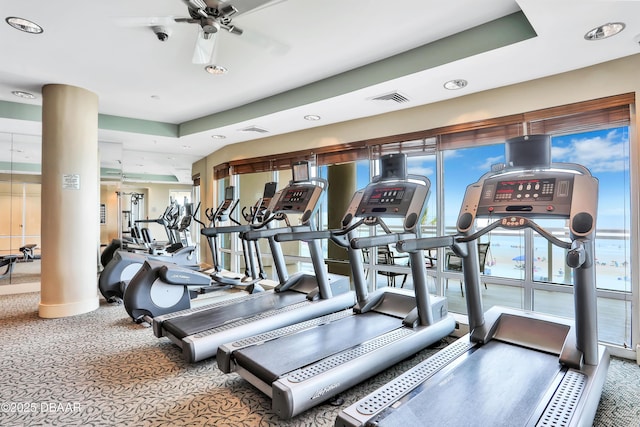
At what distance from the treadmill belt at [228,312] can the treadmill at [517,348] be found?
1.84 metres

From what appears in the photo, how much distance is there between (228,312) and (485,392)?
2.52 meters

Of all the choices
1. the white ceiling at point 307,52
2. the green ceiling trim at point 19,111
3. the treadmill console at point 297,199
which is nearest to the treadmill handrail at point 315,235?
the treadmill console at point 297,199

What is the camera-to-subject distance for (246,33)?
280 cm

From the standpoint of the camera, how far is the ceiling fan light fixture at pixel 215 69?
3671mm

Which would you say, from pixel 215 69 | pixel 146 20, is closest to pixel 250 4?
pixel 146 20

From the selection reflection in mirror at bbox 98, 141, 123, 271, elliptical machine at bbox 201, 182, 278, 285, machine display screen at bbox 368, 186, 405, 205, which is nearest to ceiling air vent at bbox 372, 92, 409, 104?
machine display screen at bbox 368, 186, 405, 205

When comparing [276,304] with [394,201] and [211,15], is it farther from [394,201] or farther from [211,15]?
[211,15]

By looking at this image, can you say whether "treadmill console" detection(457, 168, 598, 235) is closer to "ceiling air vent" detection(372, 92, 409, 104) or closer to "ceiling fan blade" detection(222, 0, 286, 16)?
"ceiling air vent" detection(372, 92, 409, 104)

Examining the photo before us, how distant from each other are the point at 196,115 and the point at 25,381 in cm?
420

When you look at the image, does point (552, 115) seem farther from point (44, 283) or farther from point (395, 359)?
point (44, 283)

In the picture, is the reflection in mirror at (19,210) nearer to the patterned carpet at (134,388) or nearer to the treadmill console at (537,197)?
the patterned carpet at (134,388)

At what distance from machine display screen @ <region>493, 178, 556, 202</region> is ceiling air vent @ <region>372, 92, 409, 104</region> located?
1838 millimetres

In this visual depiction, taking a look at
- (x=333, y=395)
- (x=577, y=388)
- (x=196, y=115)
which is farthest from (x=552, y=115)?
(x=196, y=115)

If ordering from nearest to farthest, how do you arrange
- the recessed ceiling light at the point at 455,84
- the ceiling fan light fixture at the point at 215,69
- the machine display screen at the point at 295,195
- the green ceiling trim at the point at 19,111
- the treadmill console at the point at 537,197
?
the treadmill console at the point at 537,197 → the recessed ceiling light at the point at 455,84 → the ceiling fan light fixture at the point at 215,69 → the machine display screen at the point at 295,195 → the green ceiling trim at the point at 19,111
